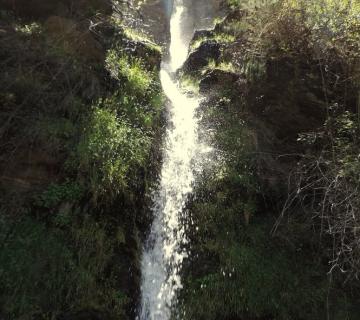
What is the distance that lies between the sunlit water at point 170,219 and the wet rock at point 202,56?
2.40 metres

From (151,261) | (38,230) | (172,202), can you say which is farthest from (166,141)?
(38,230)

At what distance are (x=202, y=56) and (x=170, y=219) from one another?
6.40m

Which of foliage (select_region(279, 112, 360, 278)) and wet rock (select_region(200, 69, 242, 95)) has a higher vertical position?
wet rock (select_region(200, 69, 242, 95))

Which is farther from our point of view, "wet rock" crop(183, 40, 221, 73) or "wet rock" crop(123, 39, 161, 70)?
"wet rock" crop(183, 40, 221, 73)

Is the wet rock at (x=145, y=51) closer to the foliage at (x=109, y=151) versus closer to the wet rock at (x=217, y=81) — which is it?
the wet rock at (x=217, y=81)

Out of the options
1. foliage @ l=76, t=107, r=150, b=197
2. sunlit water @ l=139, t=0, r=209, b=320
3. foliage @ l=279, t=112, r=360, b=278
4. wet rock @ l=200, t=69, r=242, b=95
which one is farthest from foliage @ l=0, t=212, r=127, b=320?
wet rock @ l=200, t=69, r=242, b=95

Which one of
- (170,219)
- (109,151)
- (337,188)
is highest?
(109,151)

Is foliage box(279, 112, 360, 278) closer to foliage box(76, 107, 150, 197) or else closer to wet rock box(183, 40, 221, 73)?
foliage box(76, 107, 150, 197)

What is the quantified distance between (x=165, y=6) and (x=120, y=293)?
65.5 ft

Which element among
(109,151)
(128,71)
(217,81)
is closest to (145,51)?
(128,71)

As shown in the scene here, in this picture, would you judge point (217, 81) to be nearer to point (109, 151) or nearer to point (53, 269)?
point (109, 151)

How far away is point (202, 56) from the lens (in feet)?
39.9

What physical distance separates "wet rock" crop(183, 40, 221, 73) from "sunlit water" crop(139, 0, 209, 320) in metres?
2.40

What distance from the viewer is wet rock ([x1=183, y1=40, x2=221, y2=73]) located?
469 inches
